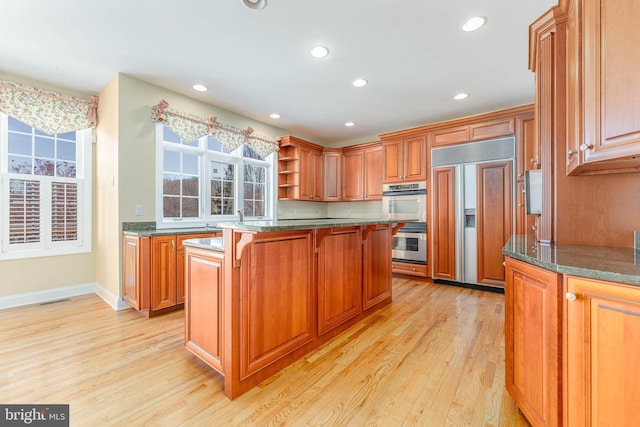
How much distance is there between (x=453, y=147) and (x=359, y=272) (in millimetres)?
2606

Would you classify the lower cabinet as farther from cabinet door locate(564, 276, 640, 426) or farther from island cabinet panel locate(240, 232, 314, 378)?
cabinet door locate(564, 276, 640, 426)

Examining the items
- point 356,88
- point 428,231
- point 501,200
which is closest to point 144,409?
point 356,88

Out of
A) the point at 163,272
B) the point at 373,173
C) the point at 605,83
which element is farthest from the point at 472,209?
the point at 163,272

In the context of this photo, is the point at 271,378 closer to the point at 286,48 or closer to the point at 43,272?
the point at 286,48

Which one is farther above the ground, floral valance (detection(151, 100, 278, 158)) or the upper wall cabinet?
floral valance (detection(151, 100, 278, 158))

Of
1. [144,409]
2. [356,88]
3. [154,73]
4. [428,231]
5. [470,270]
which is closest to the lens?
[144,409]

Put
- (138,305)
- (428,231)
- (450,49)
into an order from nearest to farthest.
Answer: (450,49) → (138,305) → (428,231)

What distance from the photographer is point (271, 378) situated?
1.79 m

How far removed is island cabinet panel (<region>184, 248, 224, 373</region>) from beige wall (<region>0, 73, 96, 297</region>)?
101 inches

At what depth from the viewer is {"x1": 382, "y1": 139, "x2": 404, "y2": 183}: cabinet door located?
4.52 metres

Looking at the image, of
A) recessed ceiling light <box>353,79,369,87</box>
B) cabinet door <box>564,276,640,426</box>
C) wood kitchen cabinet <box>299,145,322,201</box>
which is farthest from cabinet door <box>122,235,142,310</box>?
cabinet door <box>564,276,640,426</box>

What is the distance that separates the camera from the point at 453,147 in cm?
401

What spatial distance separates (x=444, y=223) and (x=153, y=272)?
3.87 meters

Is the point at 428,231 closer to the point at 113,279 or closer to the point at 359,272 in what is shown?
the point at 359,272
